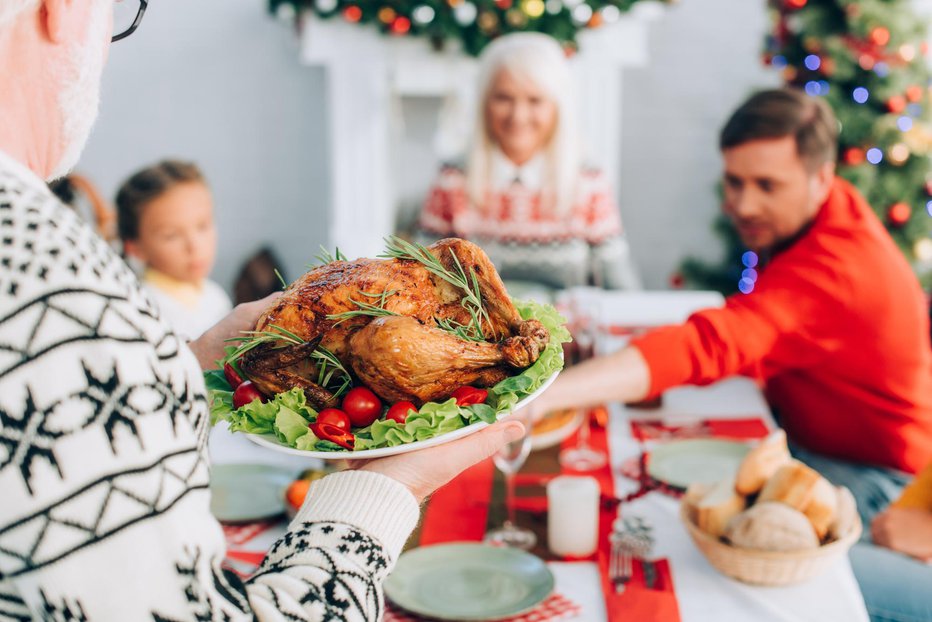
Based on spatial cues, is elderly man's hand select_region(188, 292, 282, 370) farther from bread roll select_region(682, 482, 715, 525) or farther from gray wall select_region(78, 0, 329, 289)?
gray wall select_region(78, 0, 329, 289)

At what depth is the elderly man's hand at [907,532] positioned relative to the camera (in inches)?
74.0

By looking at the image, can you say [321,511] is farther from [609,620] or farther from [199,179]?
[199,179]

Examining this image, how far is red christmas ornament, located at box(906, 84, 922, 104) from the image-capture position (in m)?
4.29

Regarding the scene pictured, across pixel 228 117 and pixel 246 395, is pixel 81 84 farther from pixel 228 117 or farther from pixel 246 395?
pixel 228 117

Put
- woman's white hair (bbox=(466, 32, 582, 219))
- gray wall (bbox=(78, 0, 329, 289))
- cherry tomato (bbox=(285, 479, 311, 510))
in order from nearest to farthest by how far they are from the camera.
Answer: cherry tomato (bbox=(285, 479, 311, 510))
woman's white hair (bbox=(466, 32, 582, 219))
gray wall (bbox=(78, 0, 329, 289))

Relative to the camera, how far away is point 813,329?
2258 millimetres

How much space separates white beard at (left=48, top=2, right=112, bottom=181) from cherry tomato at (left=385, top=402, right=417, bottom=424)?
0.47 meters

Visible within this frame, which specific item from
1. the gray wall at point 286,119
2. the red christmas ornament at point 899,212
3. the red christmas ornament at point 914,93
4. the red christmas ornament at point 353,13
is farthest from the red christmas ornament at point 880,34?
the red christmas ornament at point 353,13

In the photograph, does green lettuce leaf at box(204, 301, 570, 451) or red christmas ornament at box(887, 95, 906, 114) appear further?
red christmas ornament at box(887, 95, 906, 114)

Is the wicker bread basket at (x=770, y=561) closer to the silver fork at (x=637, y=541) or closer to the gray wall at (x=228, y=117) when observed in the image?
the silver fork at (x=637, y=541)

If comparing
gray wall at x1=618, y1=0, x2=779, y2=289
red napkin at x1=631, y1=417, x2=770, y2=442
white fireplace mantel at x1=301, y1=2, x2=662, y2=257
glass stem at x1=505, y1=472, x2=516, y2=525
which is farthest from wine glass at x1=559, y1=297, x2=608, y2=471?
gray wall at x1=618, y1=0, x2=779, y2=289

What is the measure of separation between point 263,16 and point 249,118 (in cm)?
58

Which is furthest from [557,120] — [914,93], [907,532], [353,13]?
[907,532]

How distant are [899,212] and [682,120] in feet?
5.50
